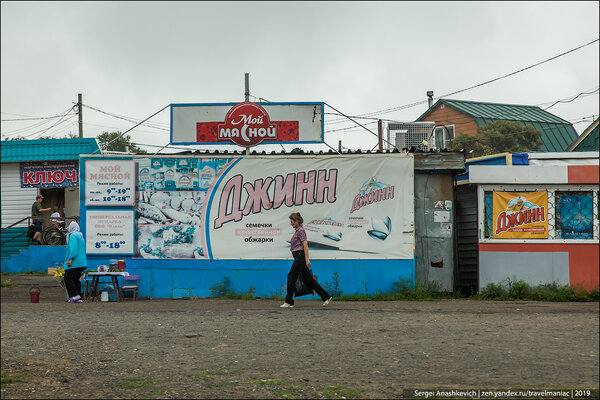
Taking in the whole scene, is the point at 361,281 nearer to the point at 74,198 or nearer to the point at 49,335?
the point at 49,335

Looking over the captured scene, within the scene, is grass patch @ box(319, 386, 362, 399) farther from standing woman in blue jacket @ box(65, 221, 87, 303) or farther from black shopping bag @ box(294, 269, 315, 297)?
standing woman in blue jacket @ box(65, 221, 87, 303)

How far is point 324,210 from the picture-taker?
48.3ft

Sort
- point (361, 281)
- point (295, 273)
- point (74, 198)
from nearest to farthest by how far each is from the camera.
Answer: point (295, 273), point (361, 281), point (74, 198)

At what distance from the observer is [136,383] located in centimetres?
681

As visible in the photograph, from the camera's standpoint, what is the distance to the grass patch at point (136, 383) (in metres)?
6.72

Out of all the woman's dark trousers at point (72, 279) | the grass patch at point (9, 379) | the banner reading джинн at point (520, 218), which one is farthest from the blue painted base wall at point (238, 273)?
the grass patch at point (9, 379)

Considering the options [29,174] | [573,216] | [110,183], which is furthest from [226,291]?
[29,174]

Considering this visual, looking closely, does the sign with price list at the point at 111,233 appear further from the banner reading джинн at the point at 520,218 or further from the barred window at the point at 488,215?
the banner reading джинн at the point at 520,218

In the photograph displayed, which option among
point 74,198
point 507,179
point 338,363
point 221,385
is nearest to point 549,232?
point 507,179

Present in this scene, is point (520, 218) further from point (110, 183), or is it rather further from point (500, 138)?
point (500, 138)

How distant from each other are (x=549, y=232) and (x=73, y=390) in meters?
10.3

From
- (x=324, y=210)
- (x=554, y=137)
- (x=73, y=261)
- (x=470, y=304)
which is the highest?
(x=554, y=137)

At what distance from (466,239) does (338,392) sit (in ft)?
30.7

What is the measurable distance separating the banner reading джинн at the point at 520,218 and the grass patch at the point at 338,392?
794 centimetres
